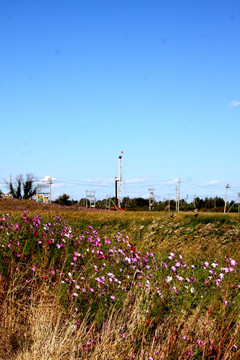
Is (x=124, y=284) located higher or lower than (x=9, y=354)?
higher

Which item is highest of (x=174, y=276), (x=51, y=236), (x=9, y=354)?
(x=51, y=236)

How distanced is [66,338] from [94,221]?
5.39 m

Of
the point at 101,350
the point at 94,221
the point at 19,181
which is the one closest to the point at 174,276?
the point at 101,350

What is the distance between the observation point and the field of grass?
314cm

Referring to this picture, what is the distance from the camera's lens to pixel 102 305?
3.55 metres

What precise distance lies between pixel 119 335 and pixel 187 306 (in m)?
0.77

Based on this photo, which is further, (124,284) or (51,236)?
(51,236)

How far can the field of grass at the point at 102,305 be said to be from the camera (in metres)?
3.14

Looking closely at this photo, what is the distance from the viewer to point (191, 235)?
9.12 meters

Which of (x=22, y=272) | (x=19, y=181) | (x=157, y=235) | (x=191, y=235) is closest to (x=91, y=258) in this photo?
(x=22, y=272)

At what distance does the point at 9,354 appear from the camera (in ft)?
10.7

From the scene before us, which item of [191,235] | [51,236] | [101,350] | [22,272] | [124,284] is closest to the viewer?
[101,350]

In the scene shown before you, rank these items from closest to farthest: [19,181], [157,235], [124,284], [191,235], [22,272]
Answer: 1. [124,284]
2. [22,272]
3. [157,235]
4. [191,235]
5. [19,181]

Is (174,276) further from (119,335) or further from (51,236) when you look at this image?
(51,236)
